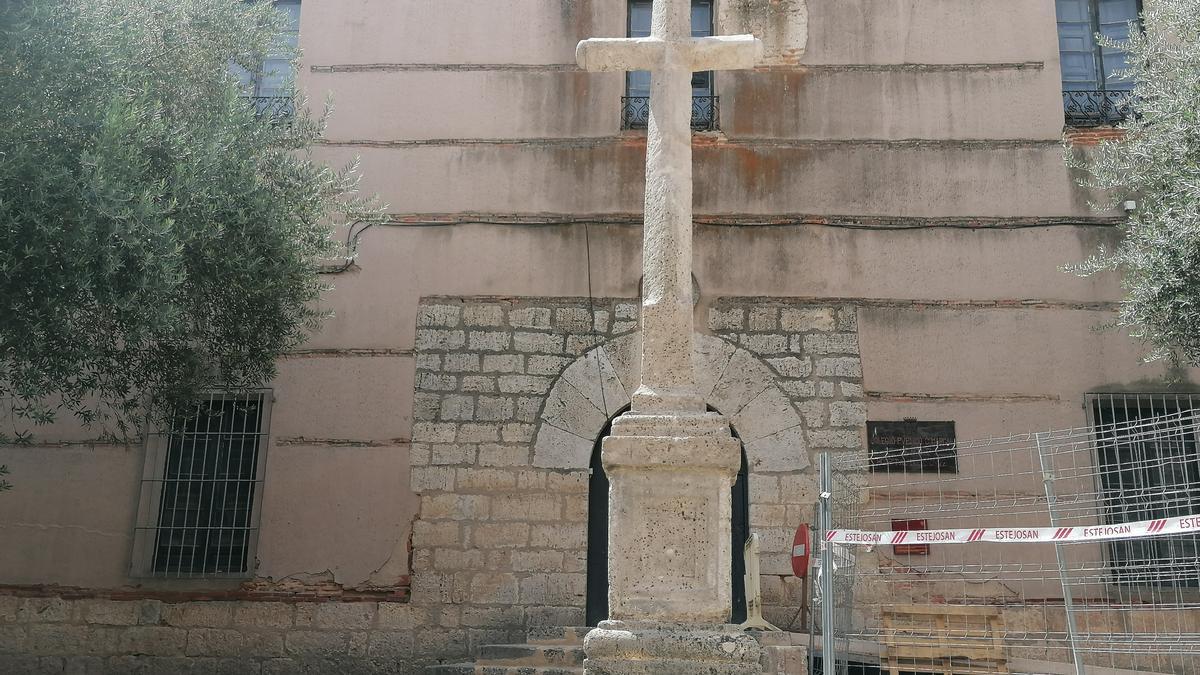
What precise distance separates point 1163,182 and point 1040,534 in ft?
10.0

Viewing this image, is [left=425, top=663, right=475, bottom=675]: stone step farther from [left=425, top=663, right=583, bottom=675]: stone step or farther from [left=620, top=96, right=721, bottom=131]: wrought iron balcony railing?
[left=620, top=96, right=721, bottom=131]: wrought iron balcony railing

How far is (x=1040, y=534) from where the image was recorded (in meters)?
5.25

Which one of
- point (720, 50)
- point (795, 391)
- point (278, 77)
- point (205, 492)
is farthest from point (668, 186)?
point (278, 77)

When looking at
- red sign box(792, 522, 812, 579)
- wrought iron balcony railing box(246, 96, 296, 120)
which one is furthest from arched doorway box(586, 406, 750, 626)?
wrought iron balcony railing box(246, 96, 296, 120)

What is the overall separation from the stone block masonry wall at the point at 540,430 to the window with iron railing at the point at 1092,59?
8.24 feet

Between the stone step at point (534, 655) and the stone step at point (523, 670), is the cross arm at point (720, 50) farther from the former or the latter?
the stone step at point (534, 655)

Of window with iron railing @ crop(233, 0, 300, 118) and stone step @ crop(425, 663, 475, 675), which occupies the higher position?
window with iron railing @ crop(233, 0, 300, 118)

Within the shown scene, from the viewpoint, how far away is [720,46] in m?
4.72

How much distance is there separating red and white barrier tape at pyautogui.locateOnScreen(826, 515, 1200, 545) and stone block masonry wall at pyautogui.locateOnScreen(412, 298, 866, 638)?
193 cm

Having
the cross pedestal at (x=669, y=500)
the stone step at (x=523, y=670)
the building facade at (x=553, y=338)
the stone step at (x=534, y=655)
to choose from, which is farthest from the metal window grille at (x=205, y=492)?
the cross pedestal at (x=669, y=500)

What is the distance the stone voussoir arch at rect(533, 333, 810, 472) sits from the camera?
26.0ft

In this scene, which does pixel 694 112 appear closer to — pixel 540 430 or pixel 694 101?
pixel 694 101

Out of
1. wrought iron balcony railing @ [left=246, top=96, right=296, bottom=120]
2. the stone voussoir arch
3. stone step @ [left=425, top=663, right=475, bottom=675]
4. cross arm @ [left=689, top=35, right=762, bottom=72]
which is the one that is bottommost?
stone step @ [left=425, top=663, right=475, bottom=675]

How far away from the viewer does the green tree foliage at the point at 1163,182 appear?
657 cm
